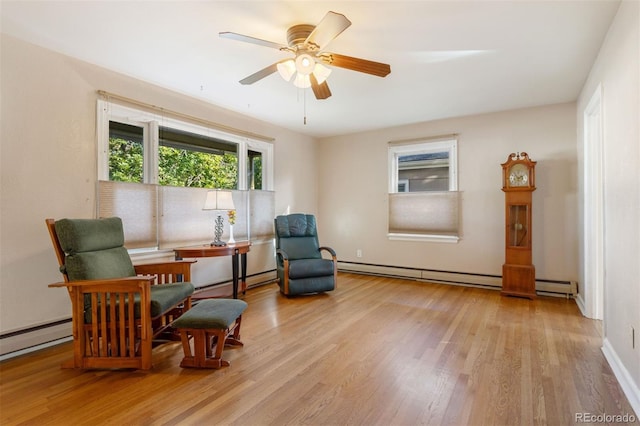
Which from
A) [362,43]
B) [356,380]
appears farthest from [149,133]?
[356,380]

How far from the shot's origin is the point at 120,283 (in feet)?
7.24

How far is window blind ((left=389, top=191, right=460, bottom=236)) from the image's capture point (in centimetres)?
471

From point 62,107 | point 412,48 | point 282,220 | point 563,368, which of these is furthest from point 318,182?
point 563,368

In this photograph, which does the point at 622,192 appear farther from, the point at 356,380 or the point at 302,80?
the point at 302,80

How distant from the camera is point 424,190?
5.02 m

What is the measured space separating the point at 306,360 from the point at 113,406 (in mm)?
1224

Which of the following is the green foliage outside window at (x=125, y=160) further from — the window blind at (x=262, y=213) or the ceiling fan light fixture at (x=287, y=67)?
the ceiling fan light fixture at (x=287, y=67)

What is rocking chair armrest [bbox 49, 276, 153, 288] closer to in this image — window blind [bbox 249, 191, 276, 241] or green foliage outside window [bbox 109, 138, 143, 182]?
green foliage outside window [bbox 109, 138, 143, 182]

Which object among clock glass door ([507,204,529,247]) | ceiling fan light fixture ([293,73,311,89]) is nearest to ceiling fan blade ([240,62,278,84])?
ceiling fan light fixture ([293,73,311,89])

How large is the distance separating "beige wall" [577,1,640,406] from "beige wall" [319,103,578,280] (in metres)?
1.66

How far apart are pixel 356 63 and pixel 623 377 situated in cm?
269

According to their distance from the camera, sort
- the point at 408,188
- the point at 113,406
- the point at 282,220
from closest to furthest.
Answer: the point at 113,406 → the point at 282,220 → the point at 408,188

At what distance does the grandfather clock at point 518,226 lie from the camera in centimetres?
396

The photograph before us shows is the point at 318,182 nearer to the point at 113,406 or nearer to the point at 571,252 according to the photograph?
the point at 571,252
